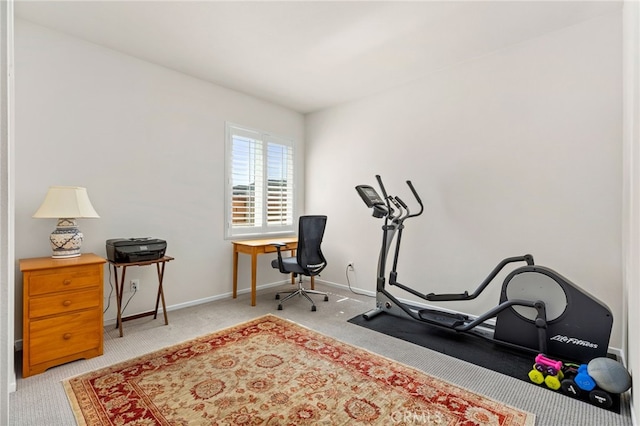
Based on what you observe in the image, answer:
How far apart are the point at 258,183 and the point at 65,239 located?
236 centimetres

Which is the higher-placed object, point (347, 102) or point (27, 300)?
point (347, 102)

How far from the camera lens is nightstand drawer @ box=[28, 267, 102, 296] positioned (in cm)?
213

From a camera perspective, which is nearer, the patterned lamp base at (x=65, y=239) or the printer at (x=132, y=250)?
the patterned lamp base at (x=65, y=239)

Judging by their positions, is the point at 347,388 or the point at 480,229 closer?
the point at 347,388

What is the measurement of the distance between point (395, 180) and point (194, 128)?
8.58 feet

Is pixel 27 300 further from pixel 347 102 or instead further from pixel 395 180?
pixel 347 102

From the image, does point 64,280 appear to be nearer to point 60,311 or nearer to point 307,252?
point 60,311

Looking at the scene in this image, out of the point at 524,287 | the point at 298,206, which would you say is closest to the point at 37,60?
the point at 298,206

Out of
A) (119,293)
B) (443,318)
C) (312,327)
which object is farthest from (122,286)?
(443,318)

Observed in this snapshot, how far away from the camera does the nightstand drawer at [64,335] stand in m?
2.13

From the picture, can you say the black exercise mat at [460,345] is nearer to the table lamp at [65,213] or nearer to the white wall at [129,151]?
the white wall at [129,151]

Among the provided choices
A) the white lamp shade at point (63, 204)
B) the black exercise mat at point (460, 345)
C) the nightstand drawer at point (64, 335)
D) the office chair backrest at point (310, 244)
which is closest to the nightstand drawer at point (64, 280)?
the nightstand drawer at point (64, 335)

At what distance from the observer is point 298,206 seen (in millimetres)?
5055

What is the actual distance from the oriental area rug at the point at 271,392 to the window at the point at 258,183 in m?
2.01
